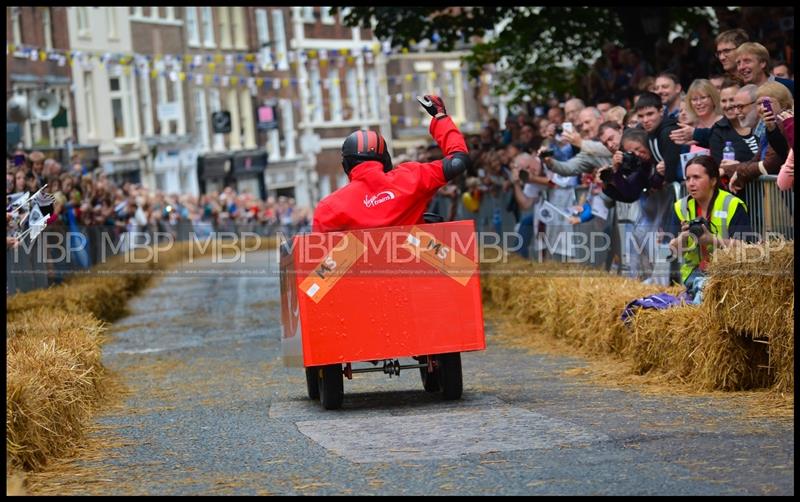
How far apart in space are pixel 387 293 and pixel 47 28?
1738 inches

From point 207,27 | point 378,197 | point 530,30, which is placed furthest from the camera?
point 207,27

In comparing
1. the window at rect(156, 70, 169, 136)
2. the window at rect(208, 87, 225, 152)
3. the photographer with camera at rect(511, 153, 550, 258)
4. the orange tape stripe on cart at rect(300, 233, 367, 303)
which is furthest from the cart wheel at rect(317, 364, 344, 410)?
the window at rect(208, 87, 225, 152)

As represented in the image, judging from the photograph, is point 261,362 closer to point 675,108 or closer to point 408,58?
point 675,108

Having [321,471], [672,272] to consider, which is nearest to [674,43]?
[672,272]

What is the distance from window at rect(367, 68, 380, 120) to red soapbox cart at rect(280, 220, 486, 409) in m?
68.6

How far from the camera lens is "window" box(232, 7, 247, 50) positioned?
73.6 meters

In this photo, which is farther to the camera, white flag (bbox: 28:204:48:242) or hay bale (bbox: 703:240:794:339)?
white flag (bbox: 28:204:48:242)

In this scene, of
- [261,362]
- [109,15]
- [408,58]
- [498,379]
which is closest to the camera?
[498,379]

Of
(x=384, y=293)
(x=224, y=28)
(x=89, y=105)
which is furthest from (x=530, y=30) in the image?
(x=224, y=28)

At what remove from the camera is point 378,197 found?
1101 centimetres

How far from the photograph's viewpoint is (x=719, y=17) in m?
18.0

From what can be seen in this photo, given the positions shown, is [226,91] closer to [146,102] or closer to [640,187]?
[146,102]

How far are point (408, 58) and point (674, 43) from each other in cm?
5901

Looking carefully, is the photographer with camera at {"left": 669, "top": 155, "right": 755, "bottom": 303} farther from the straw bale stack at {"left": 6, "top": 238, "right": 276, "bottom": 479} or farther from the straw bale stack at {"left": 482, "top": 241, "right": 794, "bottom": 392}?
the straw bale stack at {"left": 6, "top": 238, "right": 276, "bottom": 479}
